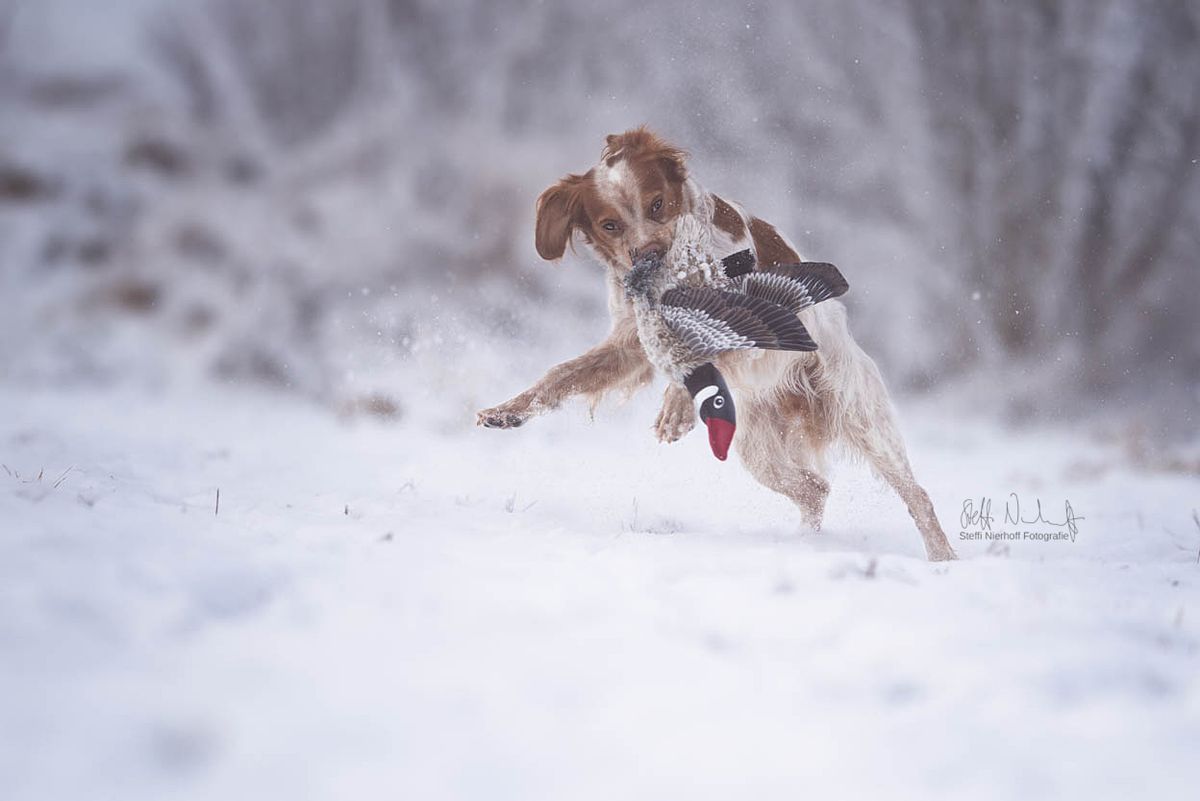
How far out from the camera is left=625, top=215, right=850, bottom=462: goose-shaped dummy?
1.91 meters

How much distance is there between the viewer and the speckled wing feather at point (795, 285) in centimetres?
204

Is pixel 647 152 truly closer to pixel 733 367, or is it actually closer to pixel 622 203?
pixel 622 203

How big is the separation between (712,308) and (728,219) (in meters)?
0.55

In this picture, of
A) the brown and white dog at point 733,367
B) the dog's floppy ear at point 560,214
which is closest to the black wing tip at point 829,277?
the brown and white dog at point 733,367

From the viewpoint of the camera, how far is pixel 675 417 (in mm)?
2199

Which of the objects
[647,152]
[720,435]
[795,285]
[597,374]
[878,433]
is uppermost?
[647,152]

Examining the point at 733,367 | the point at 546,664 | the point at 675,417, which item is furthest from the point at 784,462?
the point at 546,664

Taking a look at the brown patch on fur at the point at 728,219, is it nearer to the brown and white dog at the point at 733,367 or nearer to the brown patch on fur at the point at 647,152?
the brown and white dog at the point at 733,367

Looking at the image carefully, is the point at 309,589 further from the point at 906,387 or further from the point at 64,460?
the point at 906,387

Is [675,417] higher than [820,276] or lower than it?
lower

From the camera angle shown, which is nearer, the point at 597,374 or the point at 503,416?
the point at 503,416

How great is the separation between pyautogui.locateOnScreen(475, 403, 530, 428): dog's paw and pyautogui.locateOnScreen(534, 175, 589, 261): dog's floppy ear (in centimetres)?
48

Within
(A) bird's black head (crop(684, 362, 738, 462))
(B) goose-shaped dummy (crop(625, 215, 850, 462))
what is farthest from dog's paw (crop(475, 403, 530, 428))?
(A) bird's black head (crop(684, 362, 738, 462))

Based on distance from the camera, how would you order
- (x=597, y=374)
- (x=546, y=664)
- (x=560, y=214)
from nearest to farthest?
(x=546, y=664) → (x=560, y=214) → (x=597, y=374)
